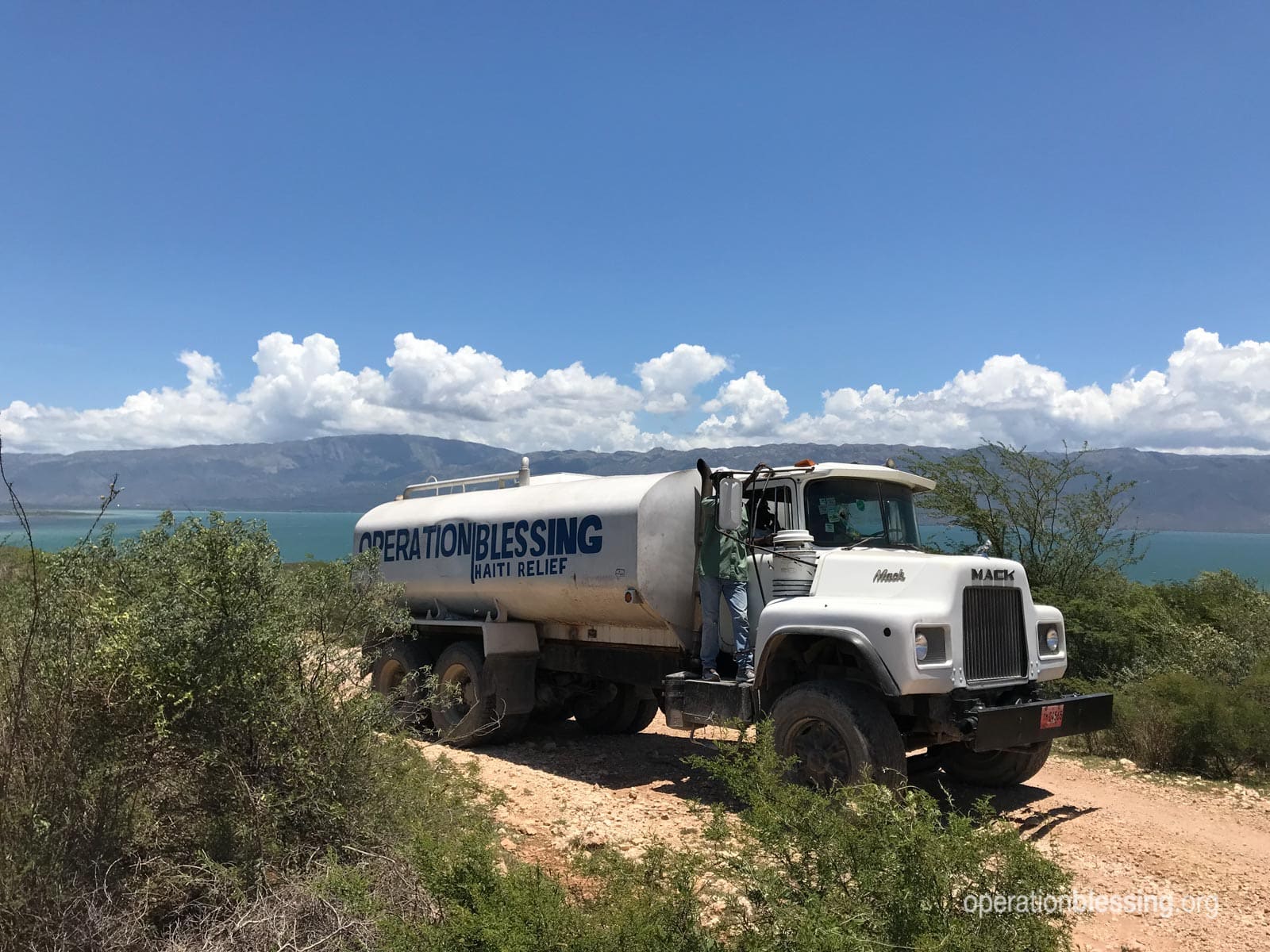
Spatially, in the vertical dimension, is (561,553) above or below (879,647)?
above

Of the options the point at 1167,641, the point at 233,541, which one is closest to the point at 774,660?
the point at 233,541

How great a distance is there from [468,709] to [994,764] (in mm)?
5546

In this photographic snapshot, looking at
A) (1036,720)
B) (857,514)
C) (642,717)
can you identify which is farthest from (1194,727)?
(642,717)

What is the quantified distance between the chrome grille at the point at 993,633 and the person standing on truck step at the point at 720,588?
1.86m

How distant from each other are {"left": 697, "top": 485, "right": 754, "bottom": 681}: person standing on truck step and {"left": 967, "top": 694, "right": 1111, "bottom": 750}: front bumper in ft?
6.78

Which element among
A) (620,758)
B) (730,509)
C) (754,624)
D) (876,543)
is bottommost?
(620,758)

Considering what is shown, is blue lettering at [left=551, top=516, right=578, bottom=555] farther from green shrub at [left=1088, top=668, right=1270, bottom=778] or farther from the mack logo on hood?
green shrub at [left=1088, top=668, right=1270, bottom=778]

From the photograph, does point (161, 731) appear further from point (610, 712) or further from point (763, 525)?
point (610, 712)

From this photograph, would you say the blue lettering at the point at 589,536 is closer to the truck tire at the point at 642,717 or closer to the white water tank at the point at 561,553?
the white water tank at the point at 561,553

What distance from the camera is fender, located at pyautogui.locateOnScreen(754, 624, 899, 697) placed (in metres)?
6.52

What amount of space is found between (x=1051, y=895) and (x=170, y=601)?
4.18m

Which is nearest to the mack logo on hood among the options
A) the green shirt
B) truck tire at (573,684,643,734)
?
the green shirt

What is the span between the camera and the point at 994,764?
319 inches

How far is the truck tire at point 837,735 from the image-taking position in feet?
21.3
